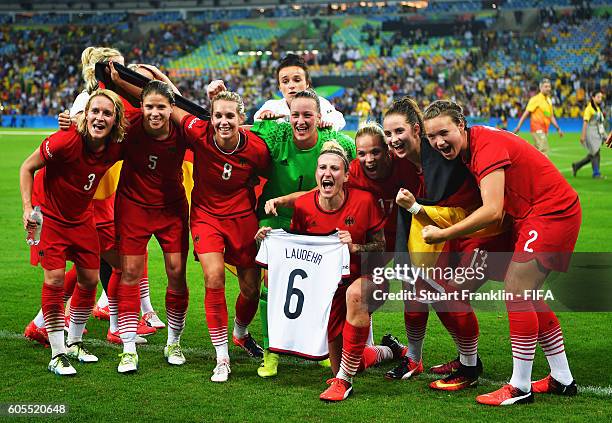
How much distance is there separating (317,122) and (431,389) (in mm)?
2025

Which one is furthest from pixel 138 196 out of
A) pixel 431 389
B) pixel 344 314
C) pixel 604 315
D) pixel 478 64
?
pixel 478 64

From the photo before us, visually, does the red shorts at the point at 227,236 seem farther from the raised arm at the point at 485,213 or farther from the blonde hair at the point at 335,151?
the raised arm at the point at 485,213

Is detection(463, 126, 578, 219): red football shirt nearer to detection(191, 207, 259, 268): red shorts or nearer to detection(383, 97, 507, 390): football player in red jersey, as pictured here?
detection(383, 97, 507, 390): football player in red jersey

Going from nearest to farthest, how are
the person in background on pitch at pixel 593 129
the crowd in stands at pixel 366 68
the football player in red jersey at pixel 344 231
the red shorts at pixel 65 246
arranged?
the football player in red jersey at pixel 344 231
the red shorts at pixel 65 246
the person in background on pitch at pixel 593 129
the crowd in stands at pixel 366 68

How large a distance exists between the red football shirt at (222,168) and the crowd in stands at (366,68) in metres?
30.3

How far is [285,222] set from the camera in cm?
600

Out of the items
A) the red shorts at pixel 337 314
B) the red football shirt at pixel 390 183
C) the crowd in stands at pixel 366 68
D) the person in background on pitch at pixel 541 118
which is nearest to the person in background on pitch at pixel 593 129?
the person in background on pitch at pixel 541 118

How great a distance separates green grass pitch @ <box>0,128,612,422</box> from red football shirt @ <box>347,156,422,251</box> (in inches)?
47.5

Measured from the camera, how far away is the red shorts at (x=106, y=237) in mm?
6523

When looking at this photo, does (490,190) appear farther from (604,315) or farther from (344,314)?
(604,315)

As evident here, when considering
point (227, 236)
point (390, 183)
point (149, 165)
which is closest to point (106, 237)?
point (149, 165)

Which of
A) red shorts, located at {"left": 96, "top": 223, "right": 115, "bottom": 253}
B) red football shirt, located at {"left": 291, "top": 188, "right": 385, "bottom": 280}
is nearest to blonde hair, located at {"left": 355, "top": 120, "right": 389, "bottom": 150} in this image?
red football shirt, located at {"left": 291, "top": 188, "right": 385, "bottom": 280}

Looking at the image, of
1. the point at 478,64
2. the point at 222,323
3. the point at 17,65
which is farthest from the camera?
the point at 17,65

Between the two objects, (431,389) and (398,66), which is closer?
(431,389)
